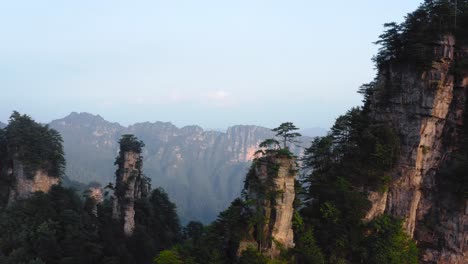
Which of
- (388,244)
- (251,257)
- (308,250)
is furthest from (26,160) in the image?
(388,244)

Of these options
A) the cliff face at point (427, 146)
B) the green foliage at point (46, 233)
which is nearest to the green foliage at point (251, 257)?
the cliff face at point (427, 146)

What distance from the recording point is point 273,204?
1049 inches

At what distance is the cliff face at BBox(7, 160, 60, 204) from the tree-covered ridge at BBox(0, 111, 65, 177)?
49 cm

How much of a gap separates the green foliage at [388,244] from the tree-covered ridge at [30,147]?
3713cm

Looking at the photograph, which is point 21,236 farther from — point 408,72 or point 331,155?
point 408,72

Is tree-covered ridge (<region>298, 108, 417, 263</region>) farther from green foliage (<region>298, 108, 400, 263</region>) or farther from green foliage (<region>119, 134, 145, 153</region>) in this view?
green foliage (<region>119, 134, 145, 153</region>)

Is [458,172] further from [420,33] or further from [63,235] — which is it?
[63,235]

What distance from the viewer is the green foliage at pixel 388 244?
2769cm

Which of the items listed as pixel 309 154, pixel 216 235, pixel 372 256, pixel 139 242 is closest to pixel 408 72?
pixel 309 154

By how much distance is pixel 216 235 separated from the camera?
26.5 meters

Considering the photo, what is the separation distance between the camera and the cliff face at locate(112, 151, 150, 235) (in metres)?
49.4

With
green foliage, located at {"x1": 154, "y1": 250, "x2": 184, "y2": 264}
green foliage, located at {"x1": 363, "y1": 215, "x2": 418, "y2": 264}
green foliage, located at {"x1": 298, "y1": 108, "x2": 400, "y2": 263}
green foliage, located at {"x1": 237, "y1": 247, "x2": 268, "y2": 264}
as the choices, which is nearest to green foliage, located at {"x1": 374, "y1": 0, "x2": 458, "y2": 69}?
green foliage, located at {"x1": 298, "y1": 108, "x2": 400, "y2": 263}

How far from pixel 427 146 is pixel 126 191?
35552 mm

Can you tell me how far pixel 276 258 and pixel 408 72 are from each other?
17.8 meters
